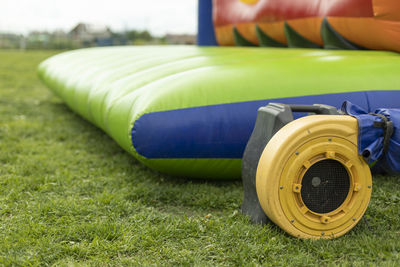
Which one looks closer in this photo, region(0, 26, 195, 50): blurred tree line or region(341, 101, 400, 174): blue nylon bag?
region(341, 101, 400, 174): blue nylon bag

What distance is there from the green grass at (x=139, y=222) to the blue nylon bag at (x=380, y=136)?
0.28 meters

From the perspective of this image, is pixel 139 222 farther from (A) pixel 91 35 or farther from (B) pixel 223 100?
(A) pixel 91 35

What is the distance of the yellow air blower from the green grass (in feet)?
0.25

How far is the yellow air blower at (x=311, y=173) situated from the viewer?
158 centimetres

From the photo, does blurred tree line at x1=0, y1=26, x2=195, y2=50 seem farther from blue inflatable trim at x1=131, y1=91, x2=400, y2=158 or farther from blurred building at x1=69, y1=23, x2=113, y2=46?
blue inflatable trim at x1=131, y1=91, x2=400, y2=158

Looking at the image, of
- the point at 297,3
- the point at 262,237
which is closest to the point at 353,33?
the point at 297,3

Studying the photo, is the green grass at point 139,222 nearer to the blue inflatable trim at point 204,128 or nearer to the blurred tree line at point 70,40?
the blue inflatable trim at point 204,128

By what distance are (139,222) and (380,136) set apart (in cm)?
99

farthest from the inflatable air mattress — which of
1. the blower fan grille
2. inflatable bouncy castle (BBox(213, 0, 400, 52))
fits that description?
the blower fan grille

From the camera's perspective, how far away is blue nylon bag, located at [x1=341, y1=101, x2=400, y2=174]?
164cm

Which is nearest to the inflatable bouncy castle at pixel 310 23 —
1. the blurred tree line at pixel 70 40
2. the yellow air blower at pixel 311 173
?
the yellow air blower at pixel 311 173

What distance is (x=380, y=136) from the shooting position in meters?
1.67

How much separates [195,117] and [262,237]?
0.66 m

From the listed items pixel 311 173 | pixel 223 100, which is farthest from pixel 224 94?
pixel 311 173
